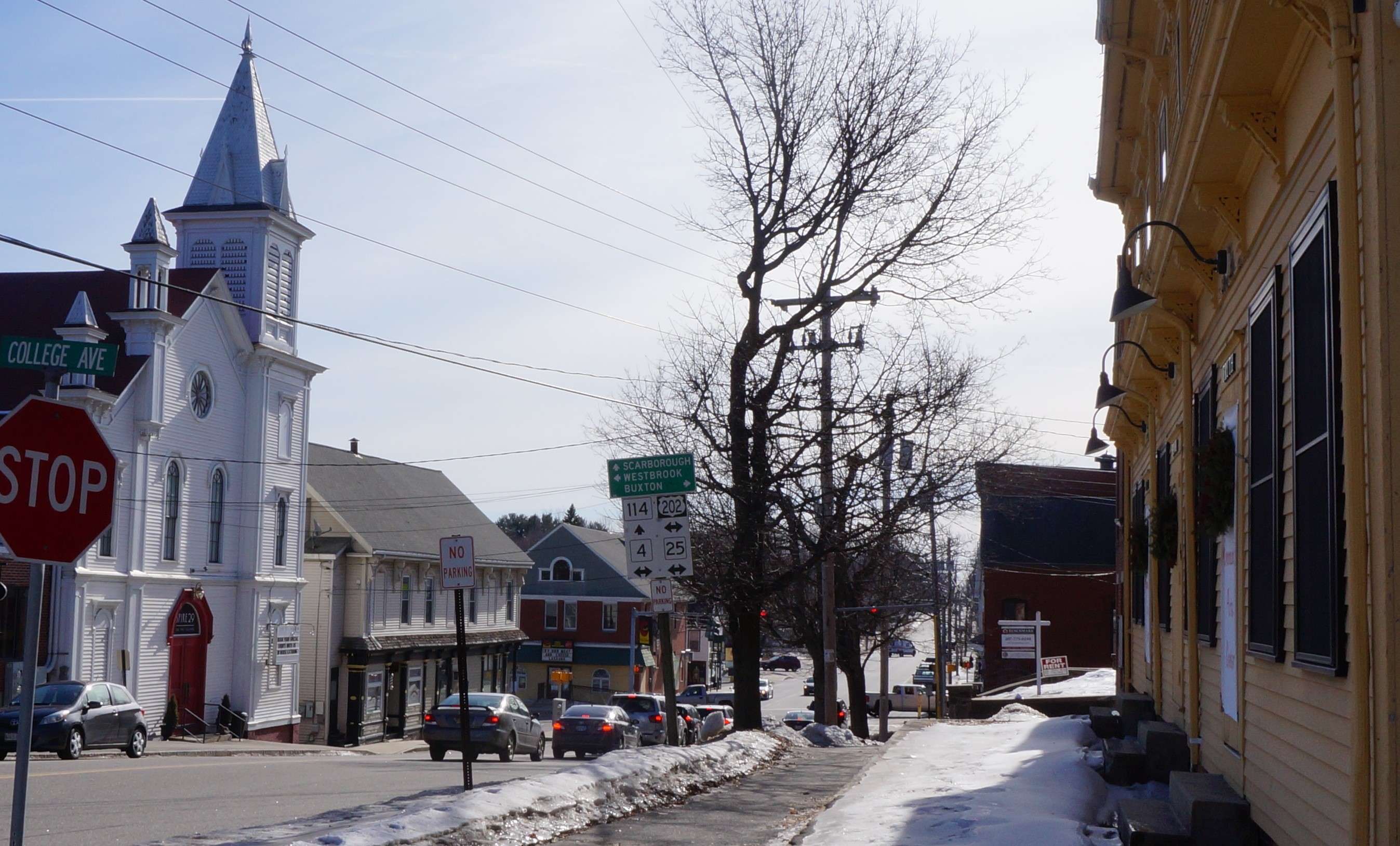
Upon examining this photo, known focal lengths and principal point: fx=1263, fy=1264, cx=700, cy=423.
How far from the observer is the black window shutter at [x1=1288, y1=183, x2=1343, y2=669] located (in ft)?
→ 17.9

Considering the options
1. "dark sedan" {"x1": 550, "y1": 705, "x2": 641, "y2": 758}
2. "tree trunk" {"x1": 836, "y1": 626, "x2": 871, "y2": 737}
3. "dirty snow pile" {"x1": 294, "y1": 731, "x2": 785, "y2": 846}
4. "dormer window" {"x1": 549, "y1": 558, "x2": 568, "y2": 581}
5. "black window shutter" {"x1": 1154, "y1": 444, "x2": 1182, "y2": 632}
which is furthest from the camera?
"dormer window" {"x1": 549, "y1": 558, "x2": 568, "y2": 581}

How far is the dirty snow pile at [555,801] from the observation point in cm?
835

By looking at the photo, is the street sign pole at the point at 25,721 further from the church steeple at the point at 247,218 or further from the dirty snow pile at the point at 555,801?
the church steeple at the point at 247,218

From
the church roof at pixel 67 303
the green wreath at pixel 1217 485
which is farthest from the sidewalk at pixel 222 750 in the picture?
the green wreath at pixel 1217 485

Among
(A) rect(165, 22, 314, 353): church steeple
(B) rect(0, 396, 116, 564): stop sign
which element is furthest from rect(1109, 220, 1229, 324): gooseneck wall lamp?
(A) rect(165, 22, 314, 353): church steeple

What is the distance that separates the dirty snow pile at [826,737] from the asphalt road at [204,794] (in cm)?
465

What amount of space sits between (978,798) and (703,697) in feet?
178

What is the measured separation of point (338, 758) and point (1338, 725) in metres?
24.7

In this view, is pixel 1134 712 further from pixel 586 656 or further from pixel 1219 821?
pixel 586 656

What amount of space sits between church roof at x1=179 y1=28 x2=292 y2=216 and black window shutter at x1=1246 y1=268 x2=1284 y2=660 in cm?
3957

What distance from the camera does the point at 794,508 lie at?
21562mm

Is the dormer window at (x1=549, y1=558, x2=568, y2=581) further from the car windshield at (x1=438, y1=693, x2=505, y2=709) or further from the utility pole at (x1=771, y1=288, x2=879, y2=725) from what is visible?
the utility pole at (x1=771, y1=288, x2=879, y2=725)

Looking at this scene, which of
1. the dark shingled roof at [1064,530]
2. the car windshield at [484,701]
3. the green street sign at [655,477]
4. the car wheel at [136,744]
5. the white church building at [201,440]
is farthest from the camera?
the dark shingled roof at [1064,530]

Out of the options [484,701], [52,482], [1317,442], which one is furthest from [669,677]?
[484,701]
